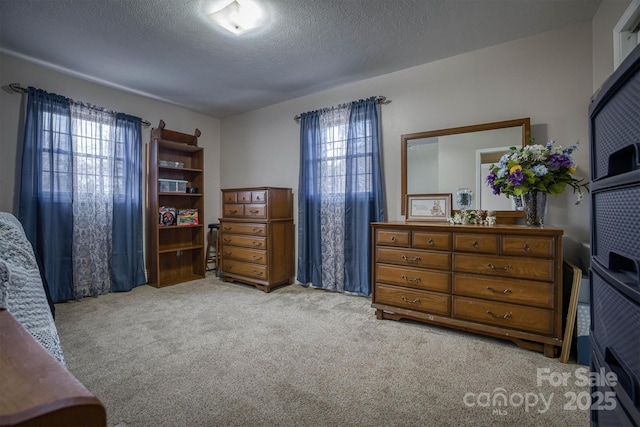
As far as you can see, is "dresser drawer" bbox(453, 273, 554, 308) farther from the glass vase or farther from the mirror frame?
the mirror frame

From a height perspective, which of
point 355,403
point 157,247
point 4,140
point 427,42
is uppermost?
point 427,42

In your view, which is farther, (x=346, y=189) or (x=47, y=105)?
(x=346, y=189)

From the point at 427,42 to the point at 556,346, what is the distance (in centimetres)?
259

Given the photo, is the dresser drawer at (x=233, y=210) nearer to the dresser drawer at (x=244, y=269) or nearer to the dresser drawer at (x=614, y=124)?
the dresser drawer at (x=244, y=269)

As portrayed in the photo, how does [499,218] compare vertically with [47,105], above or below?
below

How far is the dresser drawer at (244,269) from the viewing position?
3551 mm

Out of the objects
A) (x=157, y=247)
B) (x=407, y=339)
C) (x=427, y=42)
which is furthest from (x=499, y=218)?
(x=157, y=247)

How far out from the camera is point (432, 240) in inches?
92.4

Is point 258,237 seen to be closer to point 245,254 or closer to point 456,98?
point 245,254

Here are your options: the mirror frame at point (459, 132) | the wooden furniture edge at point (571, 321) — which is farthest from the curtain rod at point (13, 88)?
the wooden furniture edge at point (571, 321)

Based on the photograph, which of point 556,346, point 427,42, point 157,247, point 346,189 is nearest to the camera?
point 556,346

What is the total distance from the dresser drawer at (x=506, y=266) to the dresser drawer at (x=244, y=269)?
2208 mm

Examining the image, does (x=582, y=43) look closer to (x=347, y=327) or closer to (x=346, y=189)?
(x=346, y=189)

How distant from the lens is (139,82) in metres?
3.41
